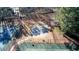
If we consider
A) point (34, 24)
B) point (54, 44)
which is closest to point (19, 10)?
point (34, 24)

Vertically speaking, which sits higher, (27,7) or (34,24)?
(27,7)
